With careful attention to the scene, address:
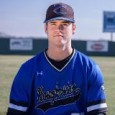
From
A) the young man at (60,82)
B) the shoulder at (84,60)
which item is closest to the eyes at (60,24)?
the young man at (60,82)

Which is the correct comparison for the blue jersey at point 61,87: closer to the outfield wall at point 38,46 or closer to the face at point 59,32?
the face at point 59,32

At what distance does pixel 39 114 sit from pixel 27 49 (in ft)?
115

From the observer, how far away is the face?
3.90 metres

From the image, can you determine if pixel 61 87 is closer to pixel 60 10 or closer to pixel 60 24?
pixel 60 24

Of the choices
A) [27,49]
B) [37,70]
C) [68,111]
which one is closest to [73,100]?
[68,111]

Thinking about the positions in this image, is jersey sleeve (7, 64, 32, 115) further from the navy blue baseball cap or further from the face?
the navy blue baseball cap

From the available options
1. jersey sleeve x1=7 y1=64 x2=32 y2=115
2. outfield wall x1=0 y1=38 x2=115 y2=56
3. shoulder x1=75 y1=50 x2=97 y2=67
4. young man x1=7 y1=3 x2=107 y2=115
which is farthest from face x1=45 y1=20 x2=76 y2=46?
outfield wall x1=0 y1=38 x2=115 y2=56

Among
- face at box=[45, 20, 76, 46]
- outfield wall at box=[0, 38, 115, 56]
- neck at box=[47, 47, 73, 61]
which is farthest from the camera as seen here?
outfield wall at box=[0, 38, 115, 56]

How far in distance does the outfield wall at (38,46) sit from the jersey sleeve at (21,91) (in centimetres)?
3311

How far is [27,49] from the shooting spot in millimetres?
38906

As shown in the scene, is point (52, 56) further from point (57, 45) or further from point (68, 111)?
point (68, 111)

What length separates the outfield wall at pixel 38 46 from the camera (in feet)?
124

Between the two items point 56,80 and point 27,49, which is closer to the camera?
point 56,80

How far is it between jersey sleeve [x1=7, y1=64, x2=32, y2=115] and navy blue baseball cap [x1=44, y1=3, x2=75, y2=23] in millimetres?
490
